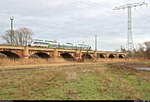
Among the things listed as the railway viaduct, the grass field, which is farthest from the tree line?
the grass field

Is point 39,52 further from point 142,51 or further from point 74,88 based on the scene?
point 142,51

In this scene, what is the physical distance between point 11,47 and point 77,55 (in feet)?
80.4

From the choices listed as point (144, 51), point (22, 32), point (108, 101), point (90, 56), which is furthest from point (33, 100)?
point (144, 51)

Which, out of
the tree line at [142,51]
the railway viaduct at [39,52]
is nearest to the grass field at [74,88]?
the railway viaduct at [39,52]

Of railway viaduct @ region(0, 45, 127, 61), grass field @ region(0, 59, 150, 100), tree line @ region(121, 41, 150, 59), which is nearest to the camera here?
grass field @ region(0, 59, 150, 100)

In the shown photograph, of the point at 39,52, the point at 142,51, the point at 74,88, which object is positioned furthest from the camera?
the point at 142,51

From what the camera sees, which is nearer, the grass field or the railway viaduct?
the grass field

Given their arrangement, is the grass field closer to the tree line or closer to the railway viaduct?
the railway viaduct

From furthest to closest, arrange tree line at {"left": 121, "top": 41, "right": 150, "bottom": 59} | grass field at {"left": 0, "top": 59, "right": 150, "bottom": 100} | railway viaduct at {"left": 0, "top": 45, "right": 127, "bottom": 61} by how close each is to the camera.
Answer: tree line at {"left": 121, "top": 41, "right": 150, "bottom": 59}
railway viaduct at {"left": 0, "top": 45, "right": 127, "bottom": 61}
grass field at {"left": 0, "top": 59, "right": 150, "bottom": 100}

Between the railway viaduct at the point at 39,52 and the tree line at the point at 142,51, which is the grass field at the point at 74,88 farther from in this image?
the tree line at the point at 142,51

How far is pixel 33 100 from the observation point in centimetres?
551

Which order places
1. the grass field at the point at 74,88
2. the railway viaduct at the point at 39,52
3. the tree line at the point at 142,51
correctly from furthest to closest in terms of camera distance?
1. the tree line at the point at 142,51
2. the railway viaduct at the point at 39,52
3. the grass field at the point at 74,88

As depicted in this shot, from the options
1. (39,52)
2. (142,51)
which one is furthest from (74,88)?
(142,51)

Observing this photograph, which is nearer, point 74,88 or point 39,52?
point 74,88
